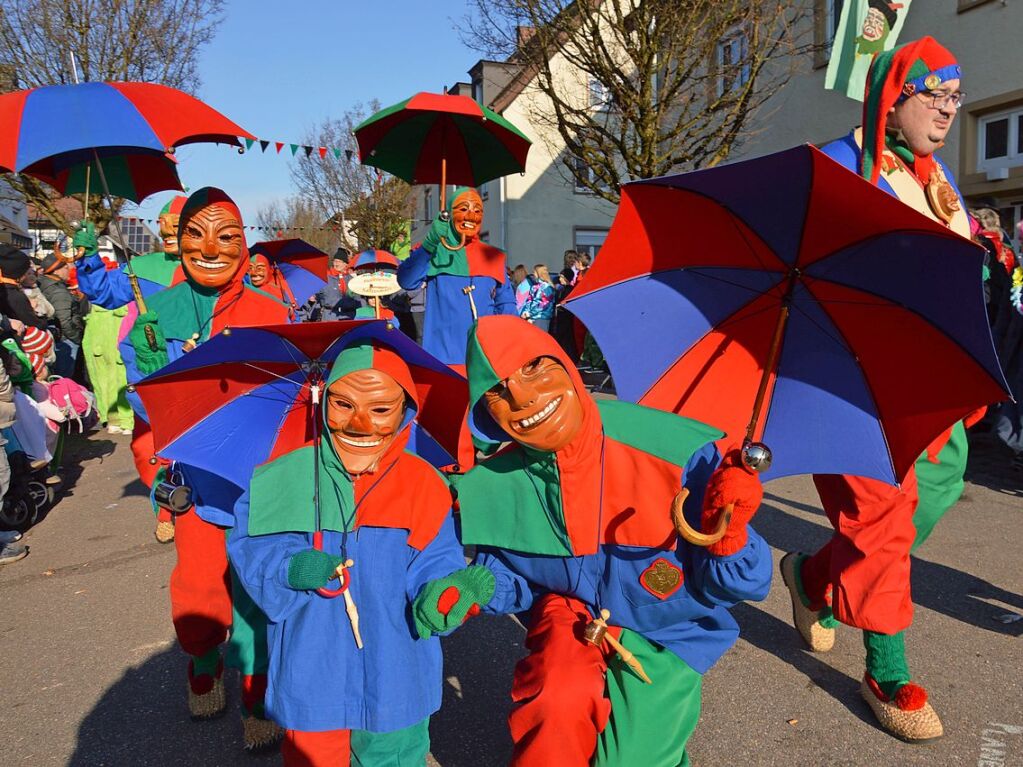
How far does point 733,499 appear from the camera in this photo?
1943 millimetres

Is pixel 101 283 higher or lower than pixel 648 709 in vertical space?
higher

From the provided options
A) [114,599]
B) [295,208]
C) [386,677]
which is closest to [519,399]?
[386,677]

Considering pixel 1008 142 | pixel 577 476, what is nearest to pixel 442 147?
pixel 577 476

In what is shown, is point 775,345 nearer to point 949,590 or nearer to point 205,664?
point 205,664

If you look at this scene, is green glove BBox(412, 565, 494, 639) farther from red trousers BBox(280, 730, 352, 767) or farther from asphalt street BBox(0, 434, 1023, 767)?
asphalt street BBox(0, 434, 1023, 767)

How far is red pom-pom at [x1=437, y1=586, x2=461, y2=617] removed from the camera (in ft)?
7.10

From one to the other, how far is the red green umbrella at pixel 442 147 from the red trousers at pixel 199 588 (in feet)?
10.8

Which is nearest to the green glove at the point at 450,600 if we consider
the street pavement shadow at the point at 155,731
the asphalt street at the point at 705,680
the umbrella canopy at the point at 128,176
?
the asphalt street at the point at 705,680

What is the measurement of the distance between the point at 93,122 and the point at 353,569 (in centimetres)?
222

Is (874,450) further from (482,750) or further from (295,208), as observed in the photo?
(295,208)

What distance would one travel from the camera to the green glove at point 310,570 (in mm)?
2160

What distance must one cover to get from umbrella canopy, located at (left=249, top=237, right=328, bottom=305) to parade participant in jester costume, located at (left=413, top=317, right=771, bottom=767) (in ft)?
14.8

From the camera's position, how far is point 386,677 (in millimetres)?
2309

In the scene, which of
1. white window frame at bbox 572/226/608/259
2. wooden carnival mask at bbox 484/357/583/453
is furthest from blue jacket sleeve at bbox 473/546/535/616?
white window frame at bbox 572/226/608/259
